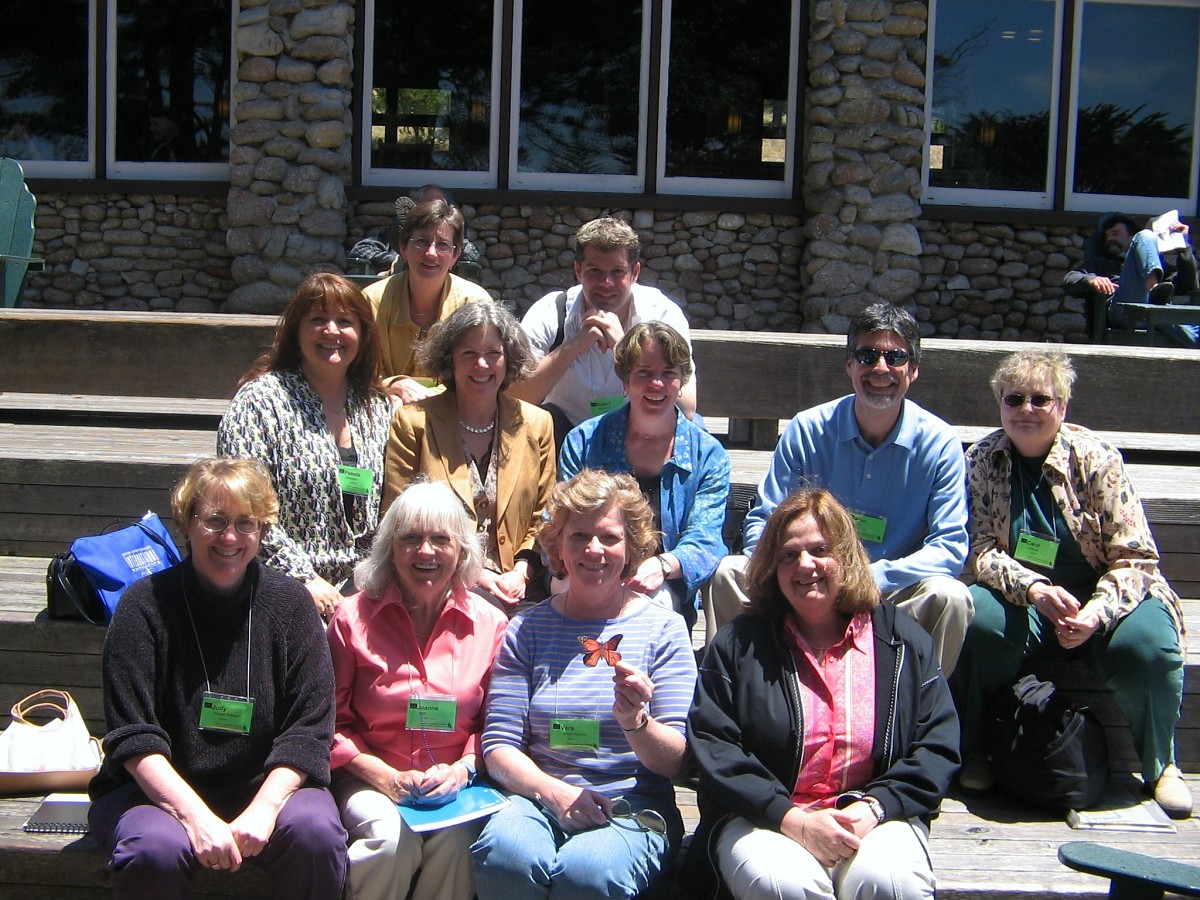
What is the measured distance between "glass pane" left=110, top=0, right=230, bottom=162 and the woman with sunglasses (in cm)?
699

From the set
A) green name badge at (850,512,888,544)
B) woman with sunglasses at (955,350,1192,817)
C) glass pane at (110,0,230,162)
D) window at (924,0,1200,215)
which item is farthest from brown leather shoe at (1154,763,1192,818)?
glass pane at (110,0,230,162)

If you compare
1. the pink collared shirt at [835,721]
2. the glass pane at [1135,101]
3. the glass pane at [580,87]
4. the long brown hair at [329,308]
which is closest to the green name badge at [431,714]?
the pink collared shirt at [835,721]

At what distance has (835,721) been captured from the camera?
2922 millimetres

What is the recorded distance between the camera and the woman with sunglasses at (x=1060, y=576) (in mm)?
3377

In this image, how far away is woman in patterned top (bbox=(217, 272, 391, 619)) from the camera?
344 cm

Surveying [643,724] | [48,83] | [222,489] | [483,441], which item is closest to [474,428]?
[483,441]

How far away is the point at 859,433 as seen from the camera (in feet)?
12.0

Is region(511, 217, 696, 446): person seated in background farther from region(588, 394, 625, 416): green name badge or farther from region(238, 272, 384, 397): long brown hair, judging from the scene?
region(238, 272, 384, 397): long brown hair

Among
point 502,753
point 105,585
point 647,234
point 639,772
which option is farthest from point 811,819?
point 647,234

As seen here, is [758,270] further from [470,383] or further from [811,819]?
[811,819]

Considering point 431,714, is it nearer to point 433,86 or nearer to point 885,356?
point 885,356

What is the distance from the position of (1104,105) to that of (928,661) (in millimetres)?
7706

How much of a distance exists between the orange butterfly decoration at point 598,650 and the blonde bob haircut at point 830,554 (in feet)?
1.12

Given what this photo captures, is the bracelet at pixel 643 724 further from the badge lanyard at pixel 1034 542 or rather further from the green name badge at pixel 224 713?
the badge lanyard at pixel 1034 542
